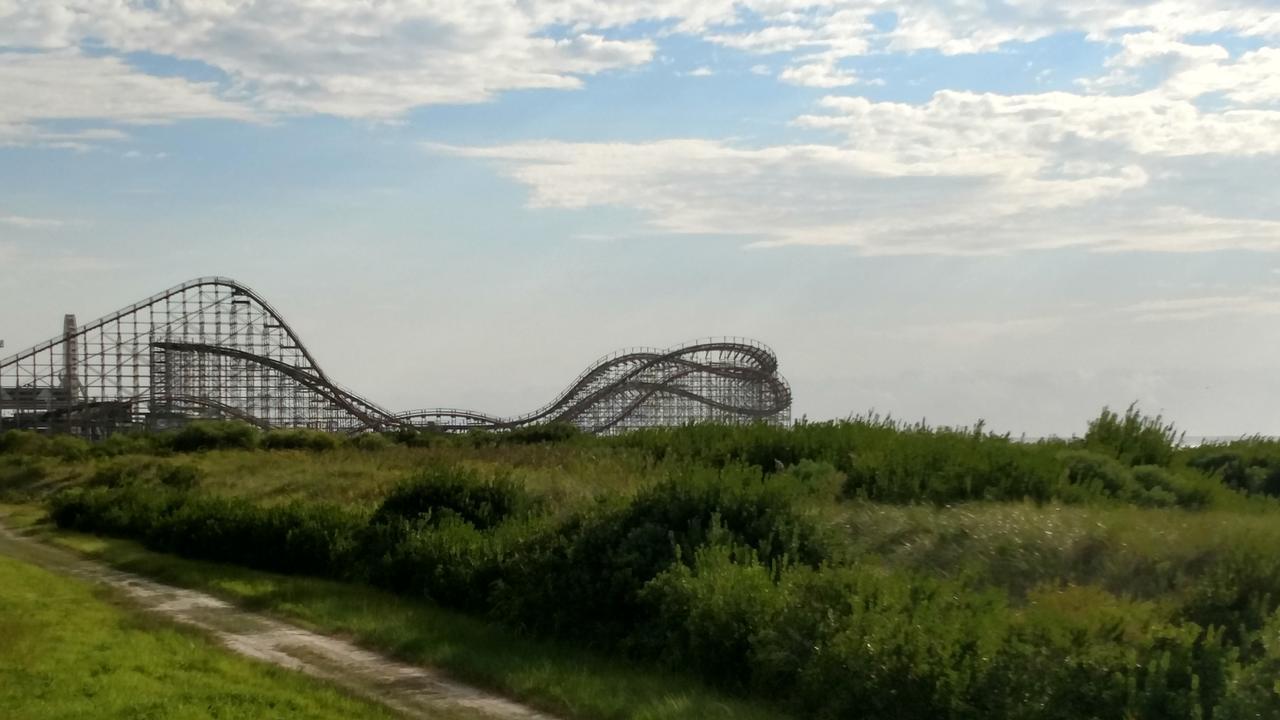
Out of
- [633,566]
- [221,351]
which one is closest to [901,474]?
[633,566]

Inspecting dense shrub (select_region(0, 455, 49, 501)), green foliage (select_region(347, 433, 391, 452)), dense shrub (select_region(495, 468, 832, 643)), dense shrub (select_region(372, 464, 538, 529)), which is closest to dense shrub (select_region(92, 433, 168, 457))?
dense shrub (select_region(0, 455, 49, 501))

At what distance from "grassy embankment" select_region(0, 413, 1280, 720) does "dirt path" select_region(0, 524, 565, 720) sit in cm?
31

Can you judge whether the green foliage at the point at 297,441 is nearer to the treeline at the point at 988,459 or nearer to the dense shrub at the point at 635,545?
the treeline at the point at 988,459

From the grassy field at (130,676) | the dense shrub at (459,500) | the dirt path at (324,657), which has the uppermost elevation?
the dense shrub at (459,500)

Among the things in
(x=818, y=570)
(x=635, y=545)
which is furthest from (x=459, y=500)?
(x=818, y=570)

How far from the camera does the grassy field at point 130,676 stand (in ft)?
26.9

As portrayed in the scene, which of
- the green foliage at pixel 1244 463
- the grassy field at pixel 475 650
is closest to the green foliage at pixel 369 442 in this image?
the grassy field at pixel 475 650

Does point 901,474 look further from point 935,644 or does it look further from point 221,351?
point 221,351

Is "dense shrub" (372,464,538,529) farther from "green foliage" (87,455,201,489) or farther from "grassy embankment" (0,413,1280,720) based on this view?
"green foliage" (87,455,201,489)

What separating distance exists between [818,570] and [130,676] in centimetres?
515

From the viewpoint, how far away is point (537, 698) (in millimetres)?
9102

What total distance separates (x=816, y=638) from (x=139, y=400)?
49.3 m

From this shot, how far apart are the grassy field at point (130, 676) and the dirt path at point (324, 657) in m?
0.34

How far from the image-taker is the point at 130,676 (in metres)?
9.22
